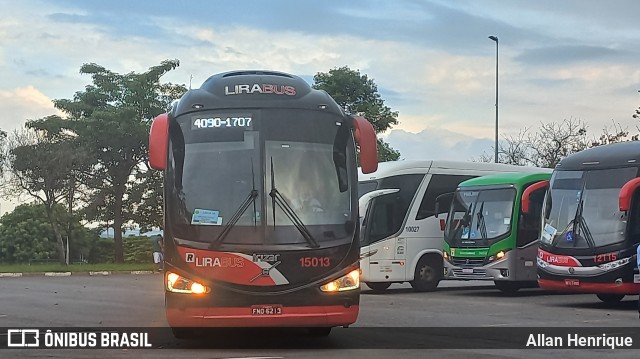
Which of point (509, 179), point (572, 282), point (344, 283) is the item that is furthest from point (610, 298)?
point (344, 283)

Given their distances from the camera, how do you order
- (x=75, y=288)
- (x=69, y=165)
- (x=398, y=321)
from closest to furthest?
1. (x=398, y=321)
2. (x=75, y=288)
3. (x=69, y=165)

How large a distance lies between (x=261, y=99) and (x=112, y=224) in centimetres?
3803


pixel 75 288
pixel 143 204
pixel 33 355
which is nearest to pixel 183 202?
pixel 33 355

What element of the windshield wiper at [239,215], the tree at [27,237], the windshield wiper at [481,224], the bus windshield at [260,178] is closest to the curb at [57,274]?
the windshield wiper at [481,224]

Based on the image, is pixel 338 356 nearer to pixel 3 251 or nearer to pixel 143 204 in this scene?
pixel 143 204

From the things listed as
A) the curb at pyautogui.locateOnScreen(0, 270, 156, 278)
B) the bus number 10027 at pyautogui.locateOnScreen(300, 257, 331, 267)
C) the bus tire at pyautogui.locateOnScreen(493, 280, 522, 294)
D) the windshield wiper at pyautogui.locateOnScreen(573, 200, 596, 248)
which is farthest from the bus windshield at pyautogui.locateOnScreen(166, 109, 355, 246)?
the curb at pyautogui.locateOnScreen(0, 270, 156, 278)

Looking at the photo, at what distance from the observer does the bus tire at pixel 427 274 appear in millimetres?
22359

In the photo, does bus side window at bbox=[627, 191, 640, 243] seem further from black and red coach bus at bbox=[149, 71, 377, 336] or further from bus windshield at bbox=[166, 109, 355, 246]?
bus windshield at bbox=[166, 109, 355, 246]

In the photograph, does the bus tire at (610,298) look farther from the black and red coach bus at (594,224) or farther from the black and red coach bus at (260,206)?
the black and red coach bus at (260,206)

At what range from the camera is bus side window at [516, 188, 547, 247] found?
822 inches

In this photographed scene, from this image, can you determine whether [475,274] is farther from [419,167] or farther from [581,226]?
[581,226]

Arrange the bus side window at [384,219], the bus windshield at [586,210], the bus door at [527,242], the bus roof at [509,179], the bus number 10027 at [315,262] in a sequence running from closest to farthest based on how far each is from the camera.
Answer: the bus number 10027 at [315,262] < the bus windshield at [586,210] < the bus door at [527,242] < the bus roof at [509,179] < the bus side window at [384,219]

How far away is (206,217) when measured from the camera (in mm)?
10539

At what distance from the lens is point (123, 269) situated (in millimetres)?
39406
